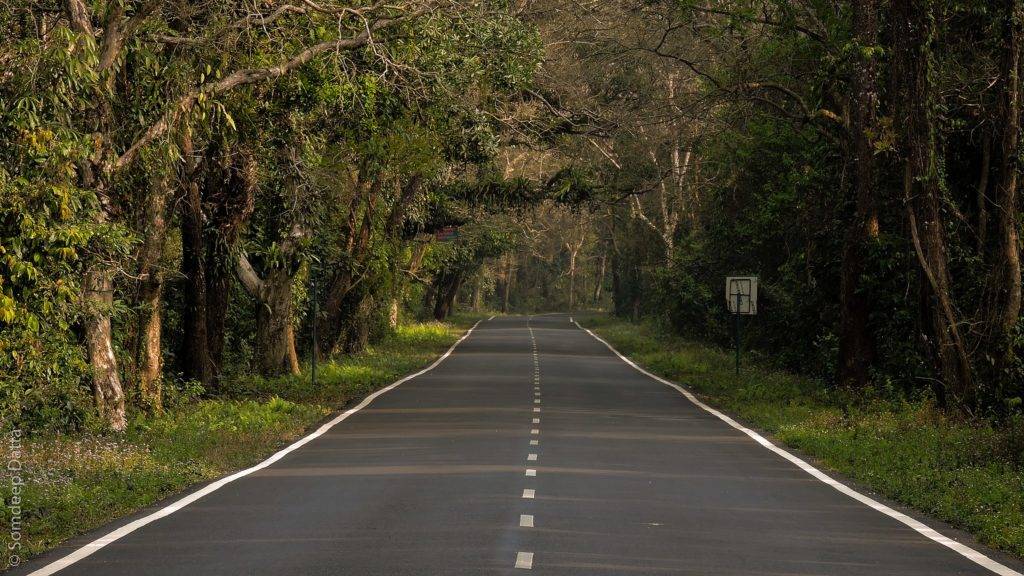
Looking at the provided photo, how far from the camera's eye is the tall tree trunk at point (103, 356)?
63.7 feet

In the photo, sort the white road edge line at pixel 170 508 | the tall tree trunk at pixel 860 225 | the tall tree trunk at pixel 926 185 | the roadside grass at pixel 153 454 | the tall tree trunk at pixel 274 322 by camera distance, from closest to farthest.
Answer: the white road edge line at pixel 170 508
the roadside grass at pixel 153 454
the tall tree trunk at pixel 926 185
the tall tree trunk at pixel 860 225
the tall tree trunk at pixel 274 322

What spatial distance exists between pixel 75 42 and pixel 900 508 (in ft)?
32.5

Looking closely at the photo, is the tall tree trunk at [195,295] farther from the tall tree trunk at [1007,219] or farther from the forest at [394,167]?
the tall tree trunk at [1007,219]

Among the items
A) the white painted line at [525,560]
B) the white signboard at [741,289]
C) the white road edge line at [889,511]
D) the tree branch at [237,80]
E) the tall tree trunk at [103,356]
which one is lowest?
the white road edge line at [889,511]

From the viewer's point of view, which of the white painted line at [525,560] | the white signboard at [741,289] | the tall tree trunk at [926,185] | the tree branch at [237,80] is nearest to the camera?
the white painted line at [525,560]

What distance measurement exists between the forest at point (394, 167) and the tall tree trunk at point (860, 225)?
2.2 inches

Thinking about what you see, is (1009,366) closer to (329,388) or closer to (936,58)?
(936,58)

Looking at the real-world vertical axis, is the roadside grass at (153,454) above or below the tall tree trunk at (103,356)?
below

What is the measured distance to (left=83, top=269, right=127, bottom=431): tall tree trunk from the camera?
63.7ft

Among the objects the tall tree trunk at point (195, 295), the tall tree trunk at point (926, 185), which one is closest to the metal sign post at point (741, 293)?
the tall tree trunk at point (926, 185)

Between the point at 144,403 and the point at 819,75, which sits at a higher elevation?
the point at 819,75

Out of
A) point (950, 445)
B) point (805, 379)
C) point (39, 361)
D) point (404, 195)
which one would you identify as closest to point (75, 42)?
point (39, 361)

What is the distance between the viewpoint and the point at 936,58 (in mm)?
22875

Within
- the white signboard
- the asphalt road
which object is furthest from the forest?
the asphalt road
